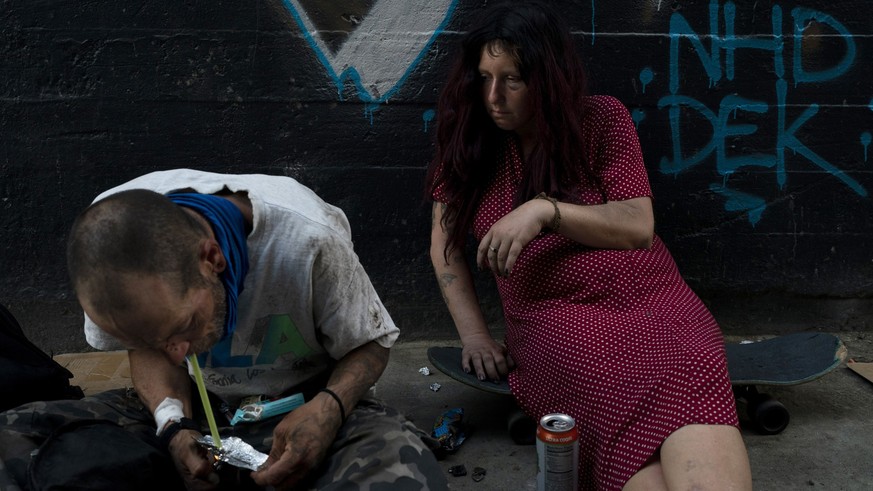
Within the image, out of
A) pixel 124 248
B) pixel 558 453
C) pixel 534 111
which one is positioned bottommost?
pixel 558 453

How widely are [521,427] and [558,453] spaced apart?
644 millimetres

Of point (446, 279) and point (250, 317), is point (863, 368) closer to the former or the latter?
point (446, 279)

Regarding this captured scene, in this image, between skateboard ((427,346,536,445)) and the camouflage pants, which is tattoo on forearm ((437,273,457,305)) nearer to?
skateboard ((427,346,536,445))

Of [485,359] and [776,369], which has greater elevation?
[485,359]

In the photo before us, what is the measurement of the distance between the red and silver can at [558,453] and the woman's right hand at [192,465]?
819mm

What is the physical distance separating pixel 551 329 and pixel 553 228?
0.35m

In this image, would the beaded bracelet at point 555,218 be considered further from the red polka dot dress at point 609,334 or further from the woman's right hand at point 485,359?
the woman's right hand at point 485,359

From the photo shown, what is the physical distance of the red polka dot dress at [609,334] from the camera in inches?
86.0

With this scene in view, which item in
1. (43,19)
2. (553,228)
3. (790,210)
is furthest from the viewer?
(790,210)

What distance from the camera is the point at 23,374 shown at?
86.4 inches

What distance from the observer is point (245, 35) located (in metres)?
3.34

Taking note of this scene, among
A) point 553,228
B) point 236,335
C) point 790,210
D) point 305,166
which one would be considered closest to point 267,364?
point 236,335

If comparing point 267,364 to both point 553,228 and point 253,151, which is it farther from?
point 253,151

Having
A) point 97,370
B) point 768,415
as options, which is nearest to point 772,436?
point 768,415
